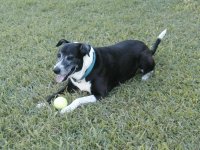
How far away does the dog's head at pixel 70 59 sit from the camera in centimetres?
402

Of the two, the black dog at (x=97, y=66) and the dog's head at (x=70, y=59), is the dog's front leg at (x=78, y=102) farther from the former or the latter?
the dog's head at (x=70, y=59)

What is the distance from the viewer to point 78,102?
13.2 ft

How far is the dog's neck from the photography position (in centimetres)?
416

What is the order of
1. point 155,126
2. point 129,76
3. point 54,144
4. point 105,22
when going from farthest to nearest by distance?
1. point 105,22
2. point 129,76
3. point 155,126
4. point 54,144

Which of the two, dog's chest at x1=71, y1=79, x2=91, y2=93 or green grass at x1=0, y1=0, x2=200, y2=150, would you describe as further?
dog's chest at x1=71, y1=79, x2=91, y2=93

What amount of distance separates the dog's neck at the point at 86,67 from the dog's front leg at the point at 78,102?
26cm

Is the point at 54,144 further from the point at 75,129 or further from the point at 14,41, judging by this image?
the point at 14,41

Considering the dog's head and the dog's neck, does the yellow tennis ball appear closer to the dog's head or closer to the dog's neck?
the dog's head

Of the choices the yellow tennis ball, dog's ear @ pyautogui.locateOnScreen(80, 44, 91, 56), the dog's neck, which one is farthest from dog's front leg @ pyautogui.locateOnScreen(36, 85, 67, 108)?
dog's ear @ pyautogui.locateOnScreen(80, 44, 91, 56)

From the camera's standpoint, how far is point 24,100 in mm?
4199

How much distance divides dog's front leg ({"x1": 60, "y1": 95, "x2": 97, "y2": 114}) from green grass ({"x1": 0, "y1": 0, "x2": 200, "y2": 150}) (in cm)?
8

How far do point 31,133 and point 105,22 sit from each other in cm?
411

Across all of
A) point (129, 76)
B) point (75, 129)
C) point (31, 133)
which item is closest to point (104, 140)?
point (75, 129)

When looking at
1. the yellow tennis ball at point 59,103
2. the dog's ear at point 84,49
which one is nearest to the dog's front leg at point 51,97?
the yellow tennis ball at point 59,103
